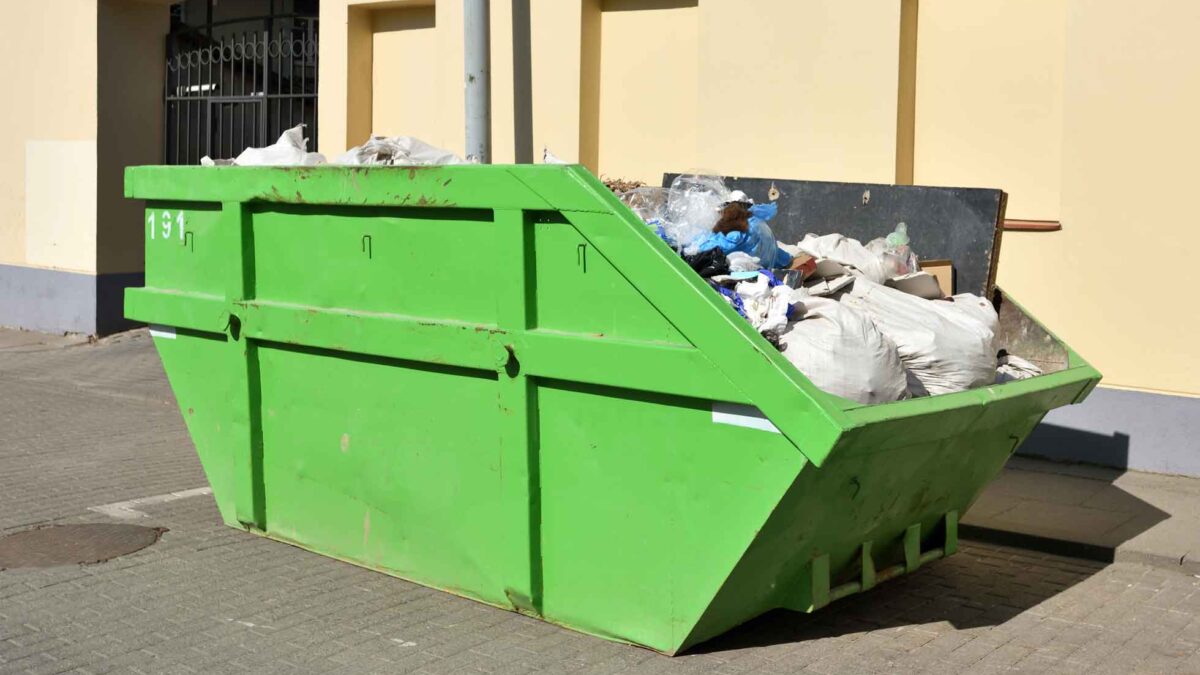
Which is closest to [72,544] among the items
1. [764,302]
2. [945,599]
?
[764,302]

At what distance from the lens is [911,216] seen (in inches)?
220

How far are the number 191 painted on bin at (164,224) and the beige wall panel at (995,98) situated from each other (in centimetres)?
442

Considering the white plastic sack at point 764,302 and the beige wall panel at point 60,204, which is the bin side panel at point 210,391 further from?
the beige wall panel at point 60,204

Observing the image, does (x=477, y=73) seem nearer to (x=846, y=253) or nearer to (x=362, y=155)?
(x=362, y=155)

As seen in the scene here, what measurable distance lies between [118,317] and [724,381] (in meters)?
10.1

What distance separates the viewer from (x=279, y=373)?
211 inches

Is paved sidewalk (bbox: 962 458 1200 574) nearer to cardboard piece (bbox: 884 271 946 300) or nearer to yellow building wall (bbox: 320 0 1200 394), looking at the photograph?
yellow building wall (bbox: 320 0 1200 394)

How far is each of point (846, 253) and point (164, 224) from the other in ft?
9.53

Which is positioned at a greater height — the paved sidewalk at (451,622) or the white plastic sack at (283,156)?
the white plastic sack at (283,156)

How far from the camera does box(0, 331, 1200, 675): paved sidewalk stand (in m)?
4.35

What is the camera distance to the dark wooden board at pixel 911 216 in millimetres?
5426

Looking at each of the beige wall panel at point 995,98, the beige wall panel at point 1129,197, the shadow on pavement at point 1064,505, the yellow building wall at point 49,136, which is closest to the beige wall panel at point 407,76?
the yellow building wall at point 49,136

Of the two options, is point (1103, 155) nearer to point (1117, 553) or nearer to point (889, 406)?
point (1117, 553)

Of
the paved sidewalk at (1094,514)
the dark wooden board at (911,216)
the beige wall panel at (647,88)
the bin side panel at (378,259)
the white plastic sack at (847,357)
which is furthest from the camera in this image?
the beige wall panel at (647,88)
